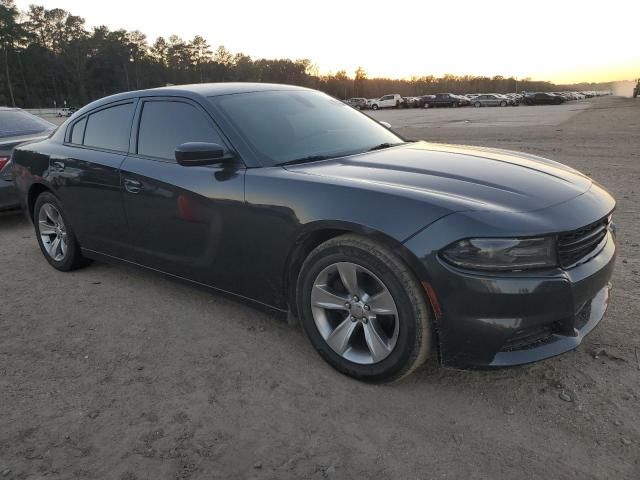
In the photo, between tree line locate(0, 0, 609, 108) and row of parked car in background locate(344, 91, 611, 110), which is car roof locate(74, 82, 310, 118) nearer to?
row of parked car in background locate(344, 91, 611, 110)

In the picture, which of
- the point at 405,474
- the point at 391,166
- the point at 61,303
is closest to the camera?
the point at 405,474

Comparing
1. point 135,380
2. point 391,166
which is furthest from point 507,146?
point 135,380

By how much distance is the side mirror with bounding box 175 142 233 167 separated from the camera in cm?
304

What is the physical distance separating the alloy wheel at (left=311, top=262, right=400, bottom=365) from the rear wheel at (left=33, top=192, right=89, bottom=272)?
2793mm

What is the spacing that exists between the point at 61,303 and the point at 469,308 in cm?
324

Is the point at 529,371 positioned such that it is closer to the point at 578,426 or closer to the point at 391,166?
the point at 578,426

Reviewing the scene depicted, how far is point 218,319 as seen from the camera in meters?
3.67

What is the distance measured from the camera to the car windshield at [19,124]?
710 centimetres

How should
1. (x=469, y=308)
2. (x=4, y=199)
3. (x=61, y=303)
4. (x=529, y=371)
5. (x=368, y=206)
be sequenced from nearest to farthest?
(x=469, y=308), (x=368, y=206), (x=529, y=371), (x=61, y=303), (x=4, y=199)

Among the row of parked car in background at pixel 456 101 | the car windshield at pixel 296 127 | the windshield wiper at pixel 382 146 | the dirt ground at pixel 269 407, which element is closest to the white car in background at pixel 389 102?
the row of parked car in background at pixel 456 101

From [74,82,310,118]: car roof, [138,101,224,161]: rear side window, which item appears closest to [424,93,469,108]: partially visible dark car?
[74,82,310,118]: car roof

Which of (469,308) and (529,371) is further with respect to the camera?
(529,371)

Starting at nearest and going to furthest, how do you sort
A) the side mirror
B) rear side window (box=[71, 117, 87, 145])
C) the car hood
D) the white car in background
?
the car hood < the side mirror < rear side window (box=[71, 117, 87, 145]) < the white car in background

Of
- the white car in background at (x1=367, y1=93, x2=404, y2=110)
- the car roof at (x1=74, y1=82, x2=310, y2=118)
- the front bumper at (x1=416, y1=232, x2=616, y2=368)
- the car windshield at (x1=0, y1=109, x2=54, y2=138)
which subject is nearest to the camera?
the front bumper at (x1=416, y1=232, x2=616, y2=368)
